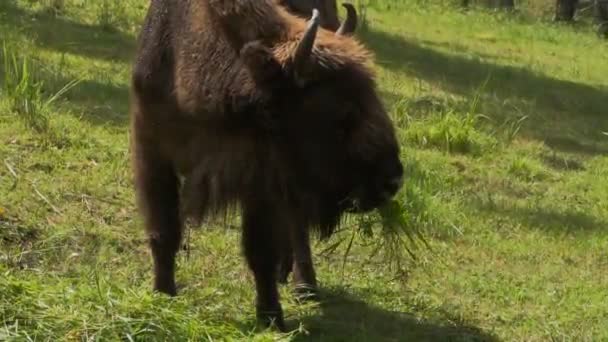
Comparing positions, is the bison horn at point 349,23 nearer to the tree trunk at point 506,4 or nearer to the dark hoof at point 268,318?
the dark hoof at point 268,318

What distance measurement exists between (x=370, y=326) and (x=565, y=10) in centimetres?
1990

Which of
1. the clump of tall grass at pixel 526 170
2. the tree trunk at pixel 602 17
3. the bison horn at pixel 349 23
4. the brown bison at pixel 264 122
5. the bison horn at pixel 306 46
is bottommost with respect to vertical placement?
the clump of tall grass at pixel 526 170

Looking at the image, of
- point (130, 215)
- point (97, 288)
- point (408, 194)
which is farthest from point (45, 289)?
point (408, 194)

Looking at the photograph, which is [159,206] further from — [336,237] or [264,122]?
[336,237]

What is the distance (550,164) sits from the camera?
10.5 metres

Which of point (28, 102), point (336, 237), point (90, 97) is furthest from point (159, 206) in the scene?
point (90, 97)

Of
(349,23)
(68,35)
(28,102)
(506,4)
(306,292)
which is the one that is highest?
(506,4)

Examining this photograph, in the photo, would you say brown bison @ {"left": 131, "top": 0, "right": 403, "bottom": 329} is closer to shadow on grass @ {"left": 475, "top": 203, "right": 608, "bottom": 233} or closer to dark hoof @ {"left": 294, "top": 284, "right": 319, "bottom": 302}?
dark hoof @ {"left": 294, "top": 284, "right": 319, "bottom": 302}

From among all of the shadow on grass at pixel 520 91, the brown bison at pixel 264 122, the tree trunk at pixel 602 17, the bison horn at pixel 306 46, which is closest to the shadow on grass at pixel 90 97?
the brown bison at pixel 264 122

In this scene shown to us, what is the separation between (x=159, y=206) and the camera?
592 centimetres

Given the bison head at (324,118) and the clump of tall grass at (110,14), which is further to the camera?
the clump of tall grass at (110,14)

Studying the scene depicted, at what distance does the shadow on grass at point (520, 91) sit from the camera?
11930 millimetres

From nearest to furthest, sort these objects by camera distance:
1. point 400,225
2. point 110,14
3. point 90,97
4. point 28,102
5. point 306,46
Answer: point 306,46 < point 400,225 < point 28,102 < point 90,97 < point 110,14

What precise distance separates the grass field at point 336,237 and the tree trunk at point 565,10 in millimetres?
11924
